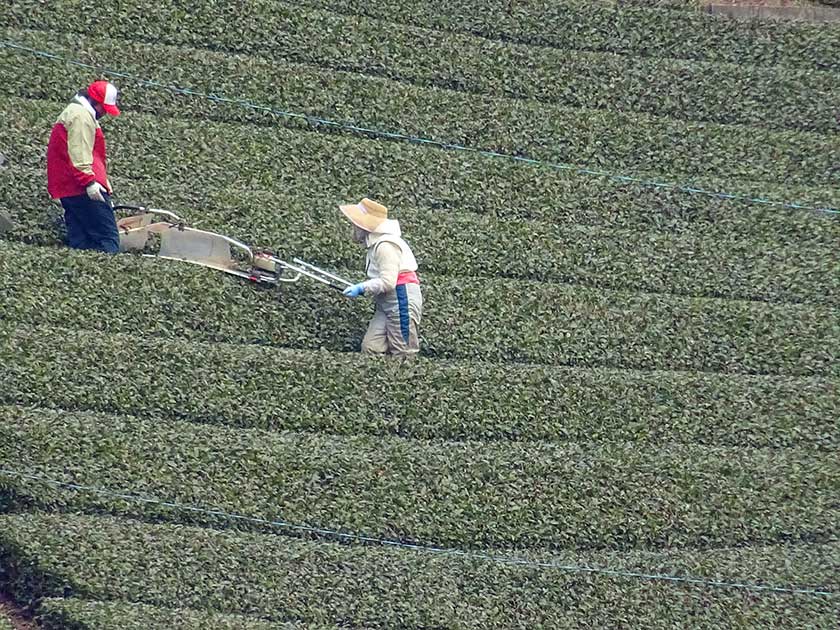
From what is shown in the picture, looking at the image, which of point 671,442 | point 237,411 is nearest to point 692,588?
point 671,442

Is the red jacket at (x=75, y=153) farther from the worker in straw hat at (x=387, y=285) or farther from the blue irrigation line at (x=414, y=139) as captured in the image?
the blue irrigation line at (x=414, y=139)

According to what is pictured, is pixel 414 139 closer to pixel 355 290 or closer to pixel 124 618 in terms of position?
pixel 355 290

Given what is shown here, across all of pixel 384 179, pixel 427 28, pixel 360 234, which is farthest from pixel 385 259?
pixel 427 28

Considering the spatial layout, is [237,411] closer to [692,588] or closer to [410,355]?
[410,355]

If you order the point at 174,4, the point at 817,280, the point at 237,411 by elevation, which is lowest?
the point at 237,411

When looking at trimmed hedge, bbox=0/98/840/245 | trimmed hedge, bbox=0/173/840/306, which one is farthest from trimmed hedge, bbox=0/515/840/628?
trimmed hedge, bbox=0/98/840/245
